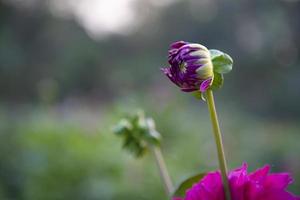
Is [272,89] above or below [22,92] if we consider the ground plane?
below

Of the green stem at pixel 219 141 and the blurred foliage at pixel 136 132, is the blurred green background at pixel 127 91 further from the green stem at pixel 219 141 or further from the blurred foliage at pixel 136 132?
the green stem at pixel 219 141

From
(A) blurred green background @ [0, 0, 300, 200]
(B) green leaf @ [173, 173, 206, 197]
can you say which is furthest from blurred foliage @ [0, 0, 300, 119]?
(B) green leaf @ [173, 173, 206, 197]

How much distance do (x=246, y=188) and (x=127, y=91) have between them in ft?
8.44

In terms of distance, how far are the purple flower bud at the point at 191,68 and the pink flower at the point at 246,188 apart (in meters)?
0.07

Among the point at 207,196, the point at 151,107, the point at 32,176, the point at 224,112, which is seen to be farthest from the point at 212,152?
the point at 224,112

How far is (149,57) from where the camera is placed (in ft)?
28.0

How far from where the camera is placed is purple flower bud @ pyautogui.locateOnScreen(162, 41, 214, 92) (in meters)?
0.36

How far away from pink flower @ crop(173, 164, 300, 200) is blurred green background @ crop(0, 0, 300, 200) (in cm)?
128

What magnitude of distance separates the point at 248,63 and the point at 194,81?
7256 mm

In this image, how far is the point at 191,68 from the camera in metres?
0.37

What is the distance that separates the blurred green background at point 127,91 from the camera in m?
1.92

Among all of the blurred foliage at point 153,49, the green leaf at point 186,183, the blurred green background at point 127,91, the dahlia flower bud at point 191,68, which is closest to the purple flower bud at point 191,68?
the dahlia flower bud at point 191,68

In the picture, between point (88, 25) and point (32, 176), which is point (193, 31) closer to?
point (88, 25)

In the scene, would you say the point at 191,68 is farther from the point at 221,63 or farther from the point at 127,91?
the point at 127,91
